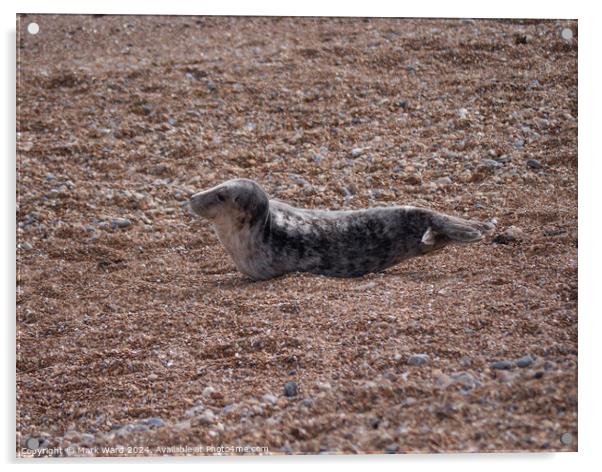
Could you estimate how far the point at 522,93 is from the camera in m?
5.49

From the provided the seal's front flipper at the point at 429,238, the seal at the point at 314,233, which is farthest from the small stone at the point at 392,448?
the seal's front flipper at the point at 429,238

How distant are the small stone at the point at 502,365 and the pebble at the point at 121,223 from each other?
7.68ft

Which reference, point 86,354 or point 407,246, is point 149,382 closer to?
point 86,354

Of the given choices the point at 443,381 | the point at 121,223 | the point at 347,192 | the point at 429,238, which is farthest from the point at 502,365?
the point at 121,223

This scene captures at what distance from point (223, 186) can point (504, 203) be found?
4.84ft

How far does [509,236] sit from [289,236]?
1.08 metres

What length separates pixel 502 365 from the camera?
3947 millimetres

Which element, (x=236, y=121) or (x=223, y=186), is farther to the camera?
(x=236, y=121)

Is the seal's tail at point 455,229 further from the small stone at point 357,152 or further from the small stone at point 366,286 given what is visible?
the small stone at point 357,152

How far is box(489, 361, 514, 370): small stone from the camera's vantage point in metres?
3.94

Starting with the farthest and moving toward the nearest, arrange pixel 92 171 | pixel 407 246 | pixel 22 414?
pixel 92 171 < pixel 407 246 < pixel 22 414

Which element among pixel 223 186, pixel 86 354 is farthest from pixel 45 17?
pixel 86 354

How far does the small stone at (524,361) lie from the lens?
3.94 m

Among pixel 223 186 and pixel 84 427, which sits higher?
pixel 223 186
